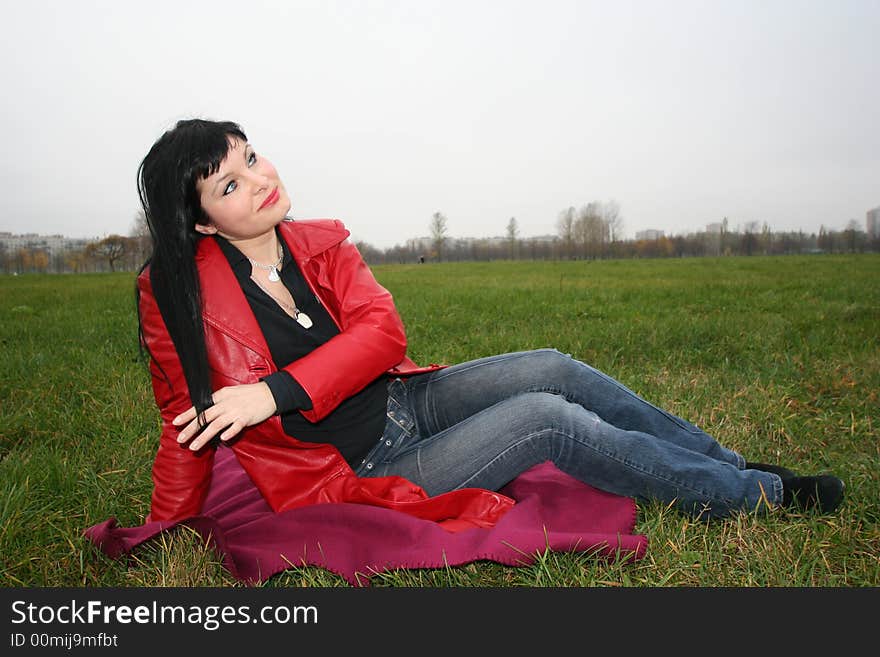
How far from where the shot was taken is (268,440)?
2.46m

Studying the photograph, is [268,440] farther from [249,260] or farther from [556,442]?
[556,442]

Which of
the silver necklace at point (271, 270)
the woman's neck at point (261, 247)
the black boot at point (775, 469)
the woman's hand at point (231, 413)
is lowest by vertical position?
the black boot at point (775, 469)

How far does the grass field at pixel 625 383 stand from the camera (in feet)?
7.69

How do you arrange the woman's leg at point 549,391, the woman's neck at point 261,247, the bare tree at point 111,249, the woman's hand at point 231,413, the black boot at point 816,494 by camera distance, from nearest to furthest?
the woman's hand at point 231,413 < the woman's neck at point 261,247 < the black boot at point 816,494 < the woman's leg at point 549,391 < the bare tree at point 111,249

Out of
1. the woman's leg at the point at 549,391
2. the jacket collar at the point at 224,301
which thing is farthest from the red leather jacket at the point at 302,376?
the woman's leg at the point at 549,391

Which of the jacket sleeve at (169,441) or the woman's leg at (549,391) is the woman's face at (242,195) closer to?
the jacket sleeve at (169,441)

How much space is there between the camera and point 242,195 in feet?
7.64

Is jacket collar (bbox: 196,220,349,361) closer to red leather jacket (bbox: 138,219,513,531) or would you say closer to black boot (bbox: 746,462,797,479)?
red leather jacket (bbox: 138,219,513,531)

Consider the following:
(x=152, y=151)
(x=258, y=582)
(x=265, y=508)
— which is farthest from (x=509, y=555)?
(x=152, y=151)

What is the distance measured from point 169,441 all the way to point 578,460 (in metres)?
1.58

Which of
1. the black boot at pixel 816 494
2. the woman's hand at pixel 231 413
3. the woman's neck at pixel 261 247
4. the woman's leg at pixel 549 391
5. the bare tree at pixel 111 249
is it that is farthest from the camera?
the bare tree at pixel 111 249

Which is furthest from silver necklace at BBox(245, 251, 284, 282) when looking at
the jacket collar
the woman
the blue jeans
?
the blue jeans

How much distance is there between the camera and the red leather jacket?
238 centimetres

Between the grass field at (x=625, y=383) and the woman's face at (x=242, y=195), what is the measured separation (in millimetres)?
1216
